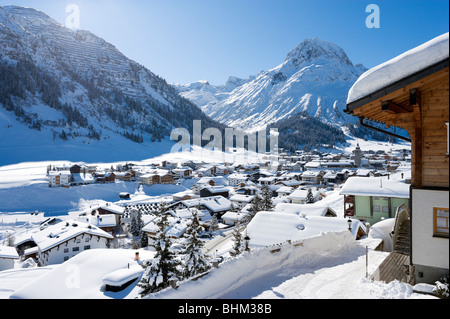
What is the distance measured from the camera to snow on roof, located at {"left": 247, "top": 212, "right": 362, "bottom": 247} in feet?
49.3

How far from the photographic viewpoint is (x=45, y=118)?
410 ft

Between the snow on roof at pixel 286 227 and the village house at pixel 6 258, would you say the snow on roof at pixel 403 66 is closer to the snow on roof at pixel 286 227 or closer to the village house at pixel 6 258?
the snow on roof at pixel 286 227

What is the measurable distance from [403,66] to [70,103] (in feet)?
538

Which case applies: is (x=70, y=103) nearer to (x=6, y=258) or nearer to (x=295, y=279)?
(x=6, y=258)

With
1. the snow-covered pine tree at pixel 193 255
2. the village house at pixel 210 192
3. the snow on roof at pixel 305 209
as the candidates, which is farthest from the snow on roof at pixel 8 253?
the village house at pixel 210 192

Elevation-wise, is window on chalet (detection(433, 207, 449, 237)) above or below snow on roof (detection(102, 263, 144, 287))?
above

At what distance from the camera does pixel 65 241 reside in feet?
96.7

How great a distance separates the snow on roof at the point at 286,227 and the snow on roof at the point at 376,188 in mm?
4656

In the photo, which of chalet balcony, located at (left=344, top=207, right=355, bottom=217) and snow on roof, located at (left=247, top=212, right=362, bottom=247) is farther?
chalet balcony, located at (left=344, top=207, right=355, bottom=217)

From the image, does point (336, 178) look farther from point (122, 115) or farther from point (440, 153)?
point (122, 115)

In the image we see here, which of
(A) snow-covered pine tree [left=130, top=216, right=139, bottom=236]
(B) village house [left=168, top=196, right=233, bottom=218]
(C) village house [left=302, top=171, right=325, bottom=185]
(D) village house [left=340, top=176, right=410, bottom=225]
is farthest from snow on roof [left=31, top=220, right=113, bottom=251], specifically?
(C) village house [left=302, top=171, right=325, bottom=185]

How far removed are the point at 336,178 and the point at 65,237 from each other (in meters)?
67.3

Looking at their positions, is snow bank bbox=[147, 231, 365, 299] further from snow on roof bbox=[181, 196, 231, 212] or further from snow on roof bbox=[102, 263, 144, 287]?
snow on roof bbox=[181, 196, 231, 212]

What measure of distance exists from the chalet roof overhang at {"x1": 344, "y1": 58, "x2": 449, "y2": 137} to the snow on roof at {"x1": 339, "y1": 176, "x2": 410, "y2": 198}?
48.3 ft
